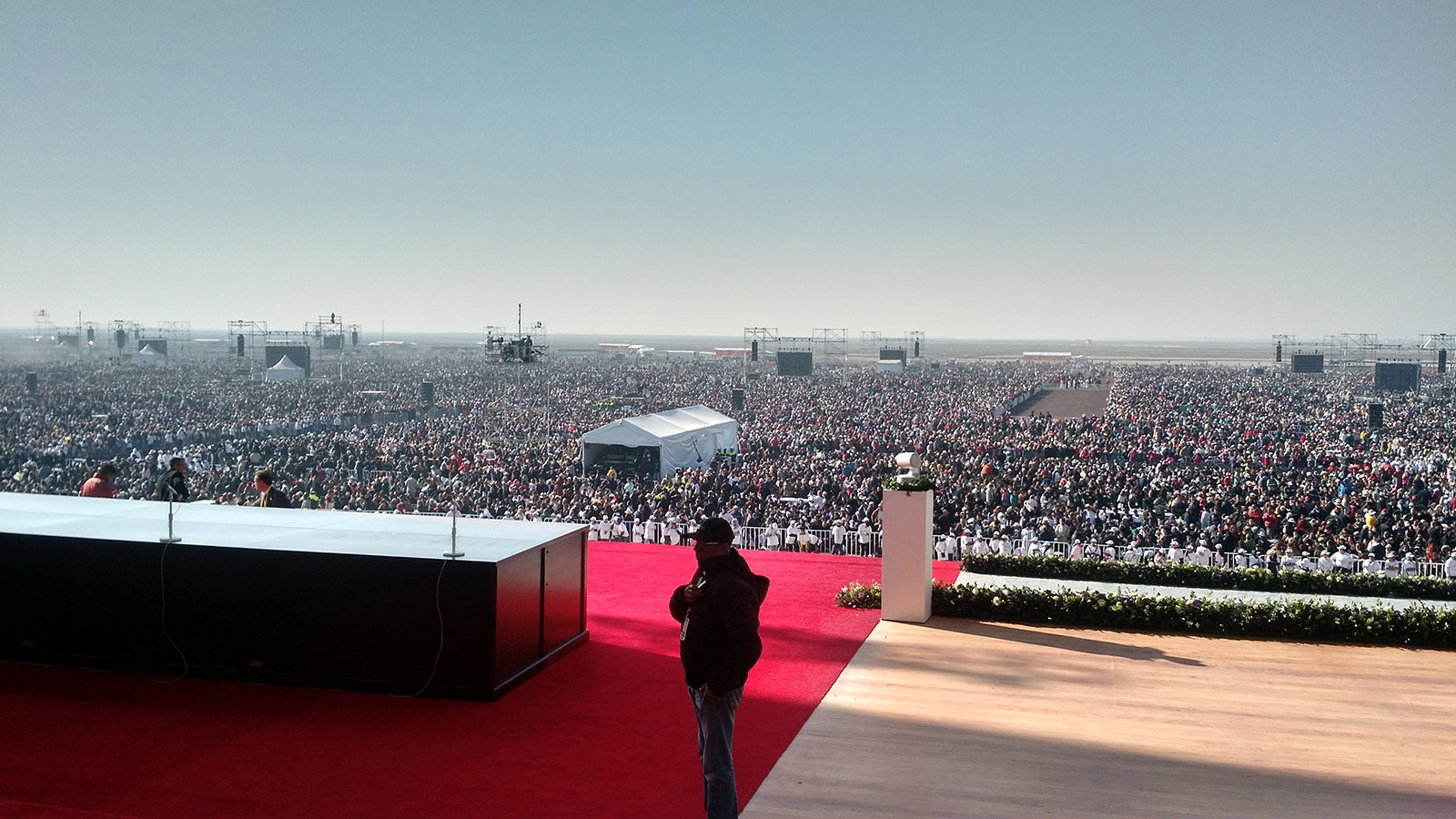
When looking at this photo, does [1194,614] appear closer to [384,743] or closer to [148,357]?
[384,743]

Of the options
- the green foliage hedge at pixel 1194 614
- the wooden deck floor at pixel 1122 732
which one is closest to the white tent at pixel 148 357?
the green foliage hedge at pixel 1194 614

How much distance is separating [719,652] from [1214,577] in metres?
7.59

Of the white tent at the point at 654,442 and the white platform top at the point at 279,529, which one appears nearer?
the white platform top at the point at 279,529

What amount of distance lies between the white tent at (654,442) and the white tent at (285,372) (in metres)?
26.9

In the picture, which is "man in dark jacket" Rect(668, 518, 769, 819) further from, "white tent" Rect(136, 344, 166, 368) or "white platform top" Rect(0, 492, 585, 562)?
"white tent" Rect(136, 344, 166, 368)

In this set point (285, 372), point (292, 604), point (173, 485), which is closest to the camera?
point (292, 604)

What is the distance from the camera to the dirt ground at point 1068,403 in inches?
1722

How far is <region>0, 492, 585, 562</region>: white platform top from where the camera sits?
6.50m

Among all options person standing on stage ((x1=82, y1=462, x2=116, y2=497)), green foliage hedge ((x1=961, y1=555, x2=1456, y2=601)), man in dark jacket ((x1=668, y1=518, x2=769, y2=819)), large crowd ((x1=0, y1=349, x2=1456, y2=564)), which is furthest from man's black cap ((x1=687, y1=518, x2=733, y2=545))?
person standing on stage ((x1=82, y1=462, x2=116, y2=497))

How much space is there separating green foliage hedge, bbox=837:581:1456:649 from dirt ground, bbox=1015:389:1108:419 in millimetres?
33227

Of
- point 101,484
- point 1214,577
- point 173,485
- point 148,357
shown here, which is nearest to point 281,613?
point 173,485

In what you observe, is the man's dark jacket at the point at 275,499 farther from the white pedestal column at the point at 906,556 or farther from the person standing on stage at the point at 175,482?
the white pedestal column at the point at 906,556

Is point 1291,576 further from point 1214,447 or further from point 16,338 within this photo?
point 16,338

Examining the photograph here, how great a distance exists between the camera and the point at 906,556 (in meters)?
8.59
